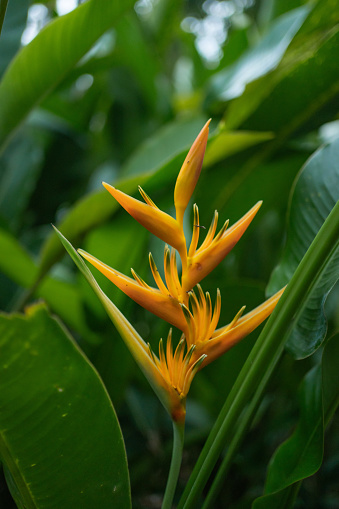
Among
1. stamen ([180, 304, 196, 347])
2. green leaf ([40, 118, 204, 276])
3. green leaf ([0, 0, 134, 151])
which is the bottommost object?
stamen ([180, 304, 196, 347])

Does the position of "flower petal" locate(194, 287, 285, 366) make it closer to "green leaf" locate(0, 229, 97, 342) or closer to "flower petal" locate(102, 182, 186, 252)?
"flower petal" locate(102, 182, 186, 252)

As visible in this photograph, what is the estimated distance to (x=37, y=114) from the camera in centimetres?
99

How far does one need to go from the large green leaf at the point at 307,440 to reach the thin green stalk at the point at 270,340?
82 millimetres

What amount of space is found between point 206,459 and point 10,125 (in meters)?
0.51

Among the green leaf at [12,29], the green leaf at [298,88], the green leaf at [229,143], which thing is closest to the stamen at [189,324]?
the green leaf at [229,143]

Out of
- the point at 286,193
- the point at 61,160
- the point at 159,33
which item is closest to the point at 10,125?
the point at 61,160

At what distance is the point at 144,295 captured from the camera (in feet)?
0.99

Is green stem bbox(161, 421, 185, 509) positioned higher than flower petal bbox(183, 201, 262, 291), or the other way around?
flower petal bbox(183, 201, 262, 291)

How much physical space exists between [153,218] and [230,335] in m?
0.10

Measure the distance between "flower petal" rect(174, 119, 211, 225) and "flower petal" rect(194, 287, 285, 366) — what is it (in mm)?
91

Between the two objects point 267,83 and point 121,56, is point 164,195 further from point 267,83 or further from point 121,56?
point 121,56

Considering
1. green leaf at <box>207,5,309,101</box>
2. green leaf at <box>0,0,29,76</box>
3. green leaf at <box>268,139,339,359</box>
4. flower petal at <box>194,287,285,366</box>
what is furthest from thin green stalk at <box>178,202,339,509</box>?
green leaf at <box>0,0,29,76</box>

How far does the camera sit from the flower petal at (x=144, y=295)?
30 cm

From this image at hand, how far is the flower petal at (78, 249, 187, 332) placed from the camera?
0.30 m
